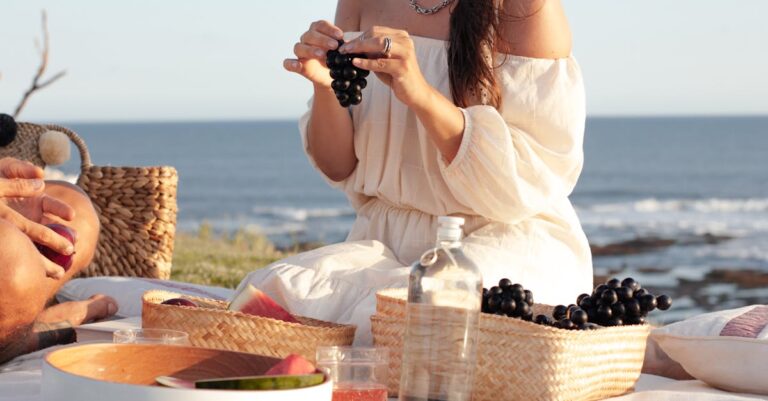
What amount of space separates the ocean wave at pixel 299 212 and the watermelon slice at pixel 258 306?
104 feet

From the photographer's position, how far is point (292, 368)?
7.38 ft

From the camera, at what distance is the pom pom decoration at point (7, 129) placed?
5707 mm

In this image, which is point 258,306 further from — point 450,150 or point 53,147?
point 53,147

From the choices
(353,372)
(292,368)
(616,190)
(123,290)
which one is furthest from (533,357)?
(616,190)

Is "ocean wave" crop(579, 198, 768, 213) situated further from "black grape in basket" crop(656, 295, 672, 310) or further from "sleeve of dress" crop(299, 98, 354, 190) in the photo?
"black grape in basket" crop(656, 295, 672, 310)

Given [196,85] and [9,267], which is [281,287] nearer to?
[9,267]

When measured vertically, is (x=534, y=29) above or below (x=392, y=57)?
→ above

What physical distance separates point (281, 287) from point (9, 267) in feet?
2.86

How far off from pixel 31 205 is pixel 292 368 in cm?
160

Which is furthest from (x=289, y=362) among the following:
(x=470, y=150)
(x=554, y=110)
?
(x=554, y=110)

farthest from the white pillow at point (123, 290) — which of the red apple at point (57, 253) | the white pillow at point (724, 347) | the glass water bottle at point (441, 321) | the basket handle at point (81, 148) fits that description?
the glass water bottle at point (441, 321)

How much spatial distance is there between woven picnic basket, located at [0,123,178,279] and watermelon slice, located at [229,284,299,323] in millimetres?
2372

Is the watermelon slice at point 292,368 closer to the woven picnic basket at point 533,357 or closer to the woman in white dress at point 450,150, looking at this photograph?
the woven picnic basket at point 533,357

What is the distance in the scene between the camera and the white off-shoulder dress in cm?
360
